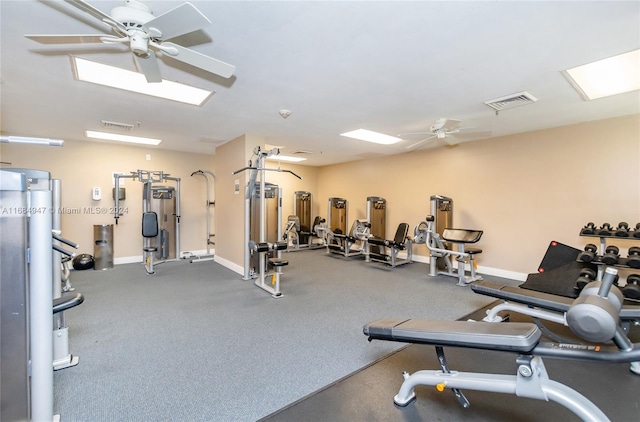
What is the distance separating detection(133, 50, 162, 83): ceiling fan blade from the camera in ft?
6.33

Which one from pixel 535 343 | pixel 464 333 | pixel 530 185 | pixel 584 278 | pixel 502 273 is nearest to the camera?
pixel 535 343

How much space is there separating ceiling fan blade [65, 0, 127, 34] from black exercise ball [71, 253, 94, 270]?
4.95 metres

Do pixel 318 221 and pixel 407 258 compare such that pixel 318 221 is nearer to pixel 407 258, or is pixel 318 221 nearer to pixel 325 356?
pixel 407 258

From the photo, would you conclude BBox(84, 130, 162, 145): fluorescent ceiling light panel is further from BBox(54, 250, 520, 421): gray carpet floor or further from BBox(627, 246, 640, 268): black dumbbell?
BBox(627, 246, 640, 268): black dumbbell

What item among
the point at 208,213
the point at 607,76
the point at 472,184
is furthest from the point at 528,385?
the point at 208,213

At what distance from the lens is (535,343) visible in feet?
4.42

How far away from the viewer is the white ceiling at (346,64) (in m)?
1.80

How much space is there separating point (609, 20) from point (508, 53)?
0.57 metres

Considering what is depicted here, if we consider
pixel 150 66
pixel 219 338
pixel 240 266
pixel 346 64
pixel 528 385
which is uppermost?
pixel 346 64

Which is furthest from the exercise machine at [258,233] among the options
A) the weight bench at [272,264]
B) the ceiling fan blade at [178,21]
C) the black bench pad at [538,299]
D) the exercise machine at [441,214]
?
the exercise machine at [441,214]

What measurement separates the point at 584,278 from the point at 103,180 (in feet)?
25.1

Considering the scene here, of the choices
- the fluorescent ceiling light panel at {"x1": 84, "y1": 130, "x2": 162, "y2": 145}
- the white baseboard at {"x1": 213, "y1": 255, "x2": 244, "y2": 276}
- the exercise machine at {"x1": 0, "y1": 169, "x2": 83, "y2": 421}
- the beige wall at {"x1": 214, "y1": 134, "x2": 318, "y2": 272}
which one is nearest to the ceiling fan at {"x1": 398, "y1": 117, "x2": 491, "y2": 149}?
the beige wall at {"x1": 214, "y1": 134, "x2": 318, "y2": 272}

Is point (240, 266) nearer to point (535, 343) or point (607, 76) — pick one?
point (535, 343)

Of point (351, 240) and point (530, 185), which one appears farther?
point (351, 240)
